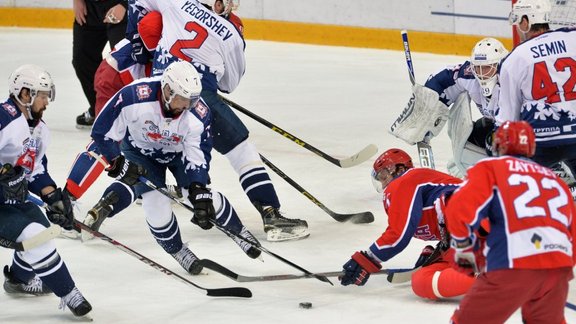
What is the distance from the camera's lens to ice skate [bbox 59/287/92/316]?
14.9 feet

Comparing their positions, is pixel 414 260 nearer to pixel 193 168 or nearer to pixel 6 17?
pixel 193 168

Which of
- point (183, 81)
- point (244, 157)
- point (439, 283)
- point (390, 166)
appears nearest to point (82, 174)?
point (244, 157)

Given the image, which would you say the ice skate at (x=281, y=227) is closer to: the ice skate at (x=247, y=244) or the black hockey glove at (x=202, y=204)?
the ice skate at (x=247, y=244)

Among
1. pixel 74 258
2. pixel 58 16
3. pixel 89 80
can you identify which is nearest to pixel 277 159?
pixel 89 80

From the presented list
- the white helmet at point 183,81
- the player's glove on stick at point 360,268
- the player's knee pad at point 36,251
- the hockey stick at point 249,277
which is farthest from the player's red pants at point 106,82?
the player's glove on stick at point 360,268

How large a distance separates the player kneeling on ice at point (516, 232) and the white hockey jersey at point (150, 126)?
66.8 inches

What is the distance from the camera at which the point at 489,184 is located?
355 centimetres

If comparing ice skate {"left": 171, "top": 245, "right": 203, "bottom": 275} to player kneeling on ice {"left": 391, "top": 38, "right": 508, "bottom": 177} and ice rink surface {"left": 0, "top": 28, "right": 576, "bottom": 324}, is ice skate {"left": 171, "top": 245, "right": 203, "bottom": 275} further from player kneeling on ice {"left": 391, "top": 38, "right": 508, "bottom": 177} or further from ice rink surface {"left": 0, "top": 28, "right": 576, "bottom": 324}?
player kneeling on ice {"left": 391, "top": 38, "right": 508, "bottom": 177}

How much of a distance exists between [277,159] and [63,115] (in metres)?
2.00

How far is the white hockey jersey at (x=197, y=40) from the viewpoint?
586 centimetres

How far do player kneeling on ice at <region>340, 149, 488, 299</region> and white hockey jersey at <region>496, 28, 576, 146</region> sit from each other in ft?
2.41

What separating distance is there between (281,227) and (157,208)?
2.65 ft

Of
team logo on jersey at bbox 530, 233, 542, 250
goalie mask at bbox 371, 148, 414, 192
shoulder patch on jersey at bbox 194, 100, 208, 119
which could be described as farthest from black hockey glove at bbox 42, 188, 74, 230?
team logo on jersey at bbox 530, 233, 542, 250

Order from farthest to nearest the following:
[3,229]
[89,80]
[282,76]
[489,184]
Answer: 1. [282,76]
2. [89,80]
3. [3,229]
4. [489,184]
